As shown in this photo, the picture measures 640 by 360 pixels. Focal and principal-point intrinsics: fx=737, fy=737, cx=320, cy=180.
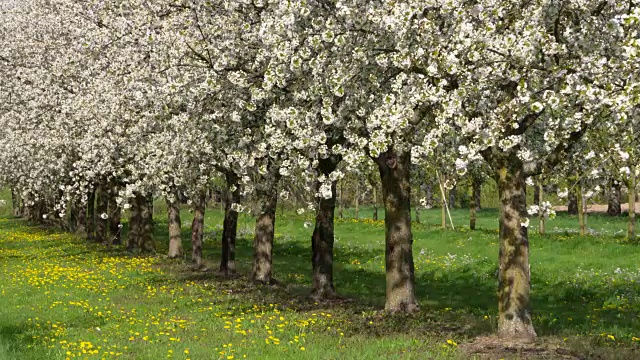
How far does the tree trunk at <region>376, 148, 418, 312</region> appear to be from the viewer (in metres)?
20.3

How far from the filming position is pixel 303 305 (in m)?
21.9

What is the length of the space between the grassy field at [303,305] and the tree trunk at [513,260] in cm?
86

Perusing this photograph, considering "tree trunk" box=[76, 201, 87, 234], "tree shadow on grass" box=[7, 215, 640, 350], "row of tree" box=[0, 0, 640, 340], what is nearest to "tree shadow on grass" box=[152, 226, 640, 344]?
"tree shadow on grass" box=[7, 215, 640, 350]

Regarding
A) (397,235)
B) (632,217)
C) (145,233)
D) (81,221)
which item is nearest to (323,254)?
(397,235)

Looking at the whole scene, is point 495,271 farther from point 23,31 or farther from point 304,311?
point 23,31

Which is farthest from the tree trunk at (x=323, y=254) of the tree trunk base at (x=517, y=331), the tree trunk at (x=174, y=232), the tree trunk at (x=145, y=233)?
the tree trunk at (x=145, y=233)

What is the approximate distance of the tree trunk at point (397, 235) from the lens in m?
20.3

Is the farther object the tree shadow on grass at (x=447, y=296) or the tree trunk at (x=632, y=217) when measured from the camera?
the tree trunk at (x=632, y=217)

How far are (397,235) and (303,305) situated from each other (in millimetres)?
3773

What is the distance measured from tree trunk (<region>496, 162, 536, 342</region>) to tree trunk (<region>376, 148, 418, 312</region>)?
4.21 meters

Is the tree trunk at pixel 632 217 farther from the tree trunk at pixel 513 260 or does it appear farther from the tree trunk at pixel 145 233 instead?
the tree trunk at pixel 145 233

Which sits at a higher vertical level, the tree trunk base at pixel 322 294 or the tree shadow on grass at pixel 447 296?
the tree trunk base at pixel 322 294

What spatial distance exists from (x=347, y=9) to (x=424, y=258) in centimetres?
2628

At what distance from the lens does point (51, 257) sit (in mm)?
39406
